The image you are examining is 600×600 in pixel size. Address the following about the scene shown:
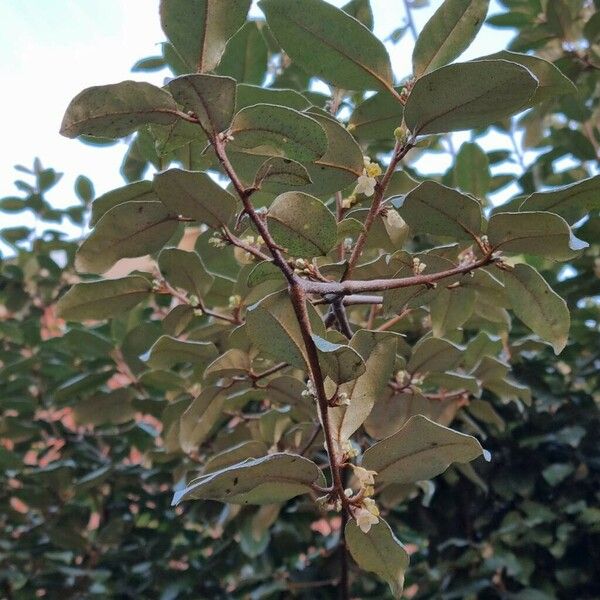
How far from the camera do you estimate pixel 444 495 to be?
1325 millimetres

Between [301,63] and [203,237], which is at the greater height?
[301,63]

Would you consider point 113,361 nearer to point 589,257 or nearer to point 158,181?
point 158,181

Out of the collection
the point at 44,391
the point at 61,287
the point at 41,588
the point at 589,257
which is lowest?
the point at 41,588

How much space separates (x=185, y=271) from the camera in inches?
36.0

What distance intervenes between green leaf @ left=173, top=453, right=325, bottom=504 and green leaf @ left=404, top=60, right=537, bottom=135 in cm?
32

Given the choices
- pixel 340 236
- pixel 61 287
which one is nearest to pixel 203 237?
pixel 340 236

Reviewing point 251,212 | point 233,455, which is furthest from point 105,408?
point 251,212

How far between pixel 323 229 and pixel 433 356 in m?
0.34

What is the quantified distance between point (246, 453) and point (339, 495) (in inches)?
8.4

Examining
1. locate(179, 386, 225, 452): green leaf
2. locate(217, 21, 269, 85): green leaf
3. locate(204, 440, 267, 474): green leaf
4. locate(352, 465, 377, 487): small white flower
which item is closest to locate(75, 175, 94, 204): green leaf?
locate(217, 21, 269, 85): green leaf

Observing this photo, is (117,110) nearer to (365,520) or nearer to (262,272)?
(262,272)

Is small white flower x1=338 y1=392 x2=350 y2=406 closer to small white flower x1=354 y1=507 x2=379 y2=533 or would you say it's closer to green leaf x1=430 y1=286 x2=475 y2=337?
small white flower x1=354 y1=507 x2=379 y2=533

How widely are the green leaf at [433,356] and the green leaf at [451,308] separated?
0.02 m

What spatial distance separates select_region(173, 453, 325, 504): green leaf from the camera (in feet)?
1.83
